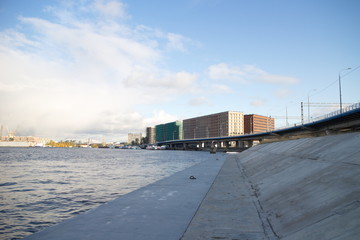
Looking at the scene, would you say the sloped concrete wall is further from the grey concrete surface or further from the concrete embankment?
the grey concrete surface

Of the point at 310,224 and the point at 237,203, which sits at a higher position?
the point at 310,224

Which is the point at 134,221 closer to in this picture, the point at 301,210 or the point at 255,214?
the point at 255,214

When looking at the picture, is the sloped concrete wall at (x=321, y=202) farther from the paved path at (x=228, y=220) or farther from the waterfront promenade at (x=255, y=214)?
the paved path at (x=228, y=220)

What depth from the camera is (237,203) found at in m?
11.5

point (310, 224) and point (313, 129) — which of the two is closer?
point (310, 224)

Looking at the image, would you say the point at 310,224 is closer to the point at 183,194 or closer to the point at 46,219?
the point at 183,194

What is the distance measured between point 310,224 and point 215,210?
436 centimetres

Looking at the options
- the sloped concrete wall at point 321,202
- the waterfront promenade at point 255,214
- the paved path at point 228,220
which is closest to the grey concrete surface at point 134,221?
the waterfront promenade at point 255,214

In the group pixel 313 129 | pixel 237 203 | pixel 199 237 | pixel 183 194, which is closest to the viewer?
pixel 199 237

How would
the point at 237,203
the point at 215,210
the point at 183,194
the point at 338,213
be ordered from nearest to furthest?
the point at 338,213
the point at 215,210
the point at 237,203
the point at 183,194

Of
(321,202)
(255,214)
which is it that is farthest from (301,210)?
(255,214)

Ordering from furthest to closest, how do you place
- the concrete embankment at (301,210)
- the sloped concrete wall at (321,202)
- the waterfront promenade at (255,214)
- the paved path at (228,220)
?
1. the paved path at (228,220)
2. the waterfront promenade at (255,214)
3. the concrete embankment at (301,210)
4. the sloped concrete wall at (321,202)

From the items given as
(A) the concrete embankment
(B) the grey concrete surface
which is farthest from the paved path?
(B) the grey concrete surface

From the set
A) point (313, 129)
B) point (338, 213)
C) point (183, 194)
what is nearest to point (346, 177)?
point (338, 213)
